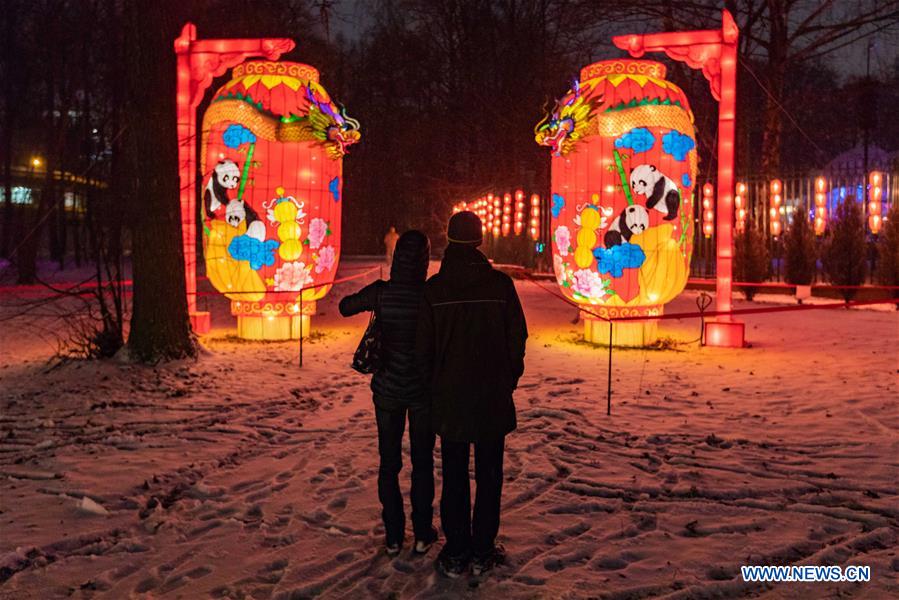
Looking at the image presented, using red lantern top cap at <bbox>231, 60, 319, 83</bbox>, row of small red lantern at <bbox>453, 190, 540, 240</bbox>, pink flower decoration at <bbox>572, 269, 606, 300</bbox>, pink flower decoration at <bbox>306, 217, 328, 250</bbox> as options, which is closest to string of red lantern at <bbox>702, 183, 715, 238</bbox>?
row of small red lantern at <bbox>453, 190, 540, 240</bbox>

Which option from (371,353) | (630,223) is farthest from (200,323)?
(371,353)

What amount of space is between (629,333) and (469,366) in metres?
8.52

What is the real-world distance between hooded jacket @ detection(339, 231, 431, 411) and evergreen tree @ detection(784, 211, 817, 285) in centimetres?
1802

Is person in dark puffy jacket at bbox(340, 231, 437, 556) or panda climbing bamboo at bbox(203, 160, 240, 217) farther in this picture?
panda climbing bamboo at bbox(203, 160, 240, 217)

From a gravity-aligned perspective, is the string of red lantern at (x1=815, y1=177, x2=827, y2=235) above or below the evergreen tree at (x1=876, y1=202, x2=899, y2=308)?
above

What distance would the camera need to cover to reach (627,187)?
36.8 ft

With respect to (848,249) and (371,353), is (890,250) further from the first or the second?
(371,353)

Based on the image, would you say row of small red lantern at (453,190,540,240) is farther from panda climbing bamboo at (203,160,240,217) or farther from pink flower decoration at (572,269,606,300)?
panda climbing bamboo at (203,160,240,217)

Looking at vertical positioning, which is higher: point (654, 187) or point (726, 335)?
point (654, 187)

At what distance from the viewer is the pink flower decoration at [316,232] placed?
1189cm

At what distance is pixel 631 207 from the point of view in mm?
11203

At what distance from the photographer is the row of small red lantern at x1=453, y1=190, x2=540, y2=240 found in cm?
2456

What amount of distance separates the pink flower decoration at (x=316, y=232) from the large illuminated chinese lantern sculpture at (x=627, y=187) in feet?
12.0

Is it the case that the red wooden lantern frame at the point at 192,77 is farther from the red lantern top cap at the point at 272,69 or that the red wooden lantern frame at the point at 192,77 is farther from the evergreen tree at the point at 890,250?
the evergreen tree at the point at 890,250
